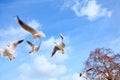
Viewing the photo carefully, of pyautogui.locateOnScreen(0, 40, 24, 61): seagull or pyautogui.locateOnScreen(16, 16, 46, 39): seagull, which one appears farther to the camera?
pyautogui.locateOnScreen(0, 40, 24, 61): seagull

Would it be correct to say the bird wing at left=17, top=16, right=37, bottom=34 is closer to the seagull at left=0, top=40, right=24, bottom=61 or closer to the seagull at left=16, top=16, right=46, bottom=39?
the seagull at left=16, top=16, right=46, bottom=39

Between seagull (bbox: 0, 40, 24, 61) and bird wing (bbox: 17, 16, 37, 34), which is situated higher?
seagull (bbox: 0, 40, 24, 61)

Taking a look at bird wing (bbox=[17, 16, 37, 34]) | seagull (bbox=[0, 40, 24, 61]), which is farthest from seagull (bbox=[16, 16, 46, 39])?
seagull (bbox=[0, 40, 24, 61])

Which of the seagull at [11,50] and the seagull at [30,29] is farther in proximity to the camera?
the seagull at [11,50]

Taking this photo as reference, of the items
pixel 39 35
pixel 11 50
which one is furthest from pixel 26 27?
pixel 11 50

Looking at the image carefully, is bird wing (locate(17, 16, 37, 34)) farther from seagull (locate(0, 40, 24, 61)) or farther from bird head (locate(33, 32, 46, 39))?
seagull (locate(0, 40, 24, 61))

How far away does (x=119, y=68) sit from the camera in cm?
3906

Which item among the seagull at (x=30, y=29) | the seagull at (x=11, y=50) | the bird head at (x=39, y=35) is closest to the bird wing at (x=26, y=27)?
the seagull at (x=30, y=29)

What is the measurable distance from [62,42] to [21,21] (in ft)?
7.90

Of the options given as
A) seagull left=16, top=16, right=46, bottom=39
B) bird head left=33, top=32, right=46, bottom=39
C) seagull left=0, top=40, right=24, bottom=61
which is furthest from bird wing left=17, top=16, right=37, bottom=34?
seagull left=0, top=40, right=24, bottom=61

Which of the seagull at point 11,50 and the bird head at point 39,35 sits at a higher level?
the seagull at point 11,50

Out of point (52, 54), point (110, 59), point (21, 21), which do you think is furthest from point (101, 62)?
point (21, 21)

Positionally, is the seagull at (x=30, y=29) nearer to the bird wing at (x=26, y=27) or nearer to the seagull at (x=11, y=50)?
the bird wing at (x=26, y=27)

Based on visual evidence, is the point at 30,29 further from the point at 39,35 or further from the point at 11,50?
the point at 11,50
